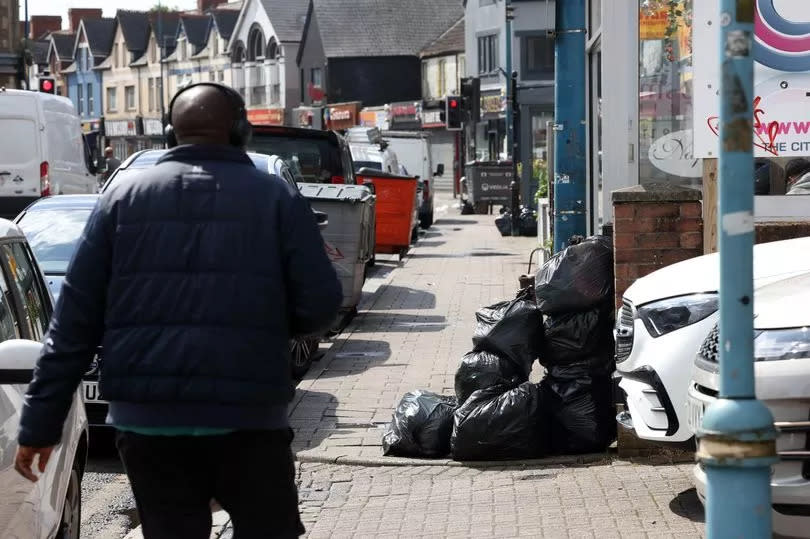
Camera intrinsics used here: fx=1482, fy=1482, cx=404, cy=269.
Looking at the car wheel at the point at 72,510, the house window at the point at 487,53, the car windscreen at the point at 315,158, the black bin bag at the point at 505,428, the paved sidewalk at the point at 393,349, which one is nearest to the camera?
the car wheel at the point at 72,510

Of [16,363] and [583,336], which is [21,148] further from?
[16,363]

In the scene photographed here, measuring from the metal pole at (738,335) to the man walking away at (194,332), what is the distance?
101 centimetres

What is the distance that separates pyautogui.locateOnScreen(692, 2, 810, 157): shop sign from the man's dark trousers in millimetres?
5128

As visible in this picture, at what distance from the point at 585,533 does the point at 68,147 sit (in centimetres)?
1897

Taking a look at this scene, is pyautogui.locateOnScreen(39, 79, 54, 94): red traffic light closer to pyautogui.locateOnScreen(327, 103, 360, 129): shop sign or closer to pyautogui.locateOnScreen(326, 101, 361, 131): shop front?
pyautogui.locateOnScreen(326, 101, 361, 131): shop front

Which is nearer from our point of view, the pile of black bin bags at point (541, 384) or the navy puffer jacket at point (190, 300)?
the navy puffer jacket at point (190, 300)

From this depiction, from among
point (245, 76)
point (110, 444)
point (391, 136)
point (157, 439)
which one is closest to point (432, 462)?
point (110, 444)

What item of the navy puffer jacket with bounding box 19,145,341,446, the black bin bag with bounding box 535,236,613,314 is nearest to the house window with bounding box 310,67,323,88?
the black bin bag with bounding box 535,236,613,314

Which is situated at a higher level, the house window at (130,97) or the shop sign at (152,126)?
the house window at (130,97)

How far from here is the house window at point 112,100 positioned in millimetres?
98812

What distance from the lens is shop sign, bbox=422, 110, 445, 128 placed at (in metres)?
70.0

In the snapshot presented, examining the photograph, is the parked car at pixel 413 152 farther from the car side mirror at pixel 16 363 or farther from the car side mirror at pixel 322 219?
the car side mirror at pixel 16 363

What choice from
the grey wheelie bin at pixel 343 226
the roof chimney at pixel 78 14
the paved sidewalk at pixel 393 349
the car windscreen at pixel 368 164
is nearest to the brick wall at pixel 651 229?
the paved sidewalk at pixel 393 349

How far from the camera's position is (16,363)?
4434 mm
